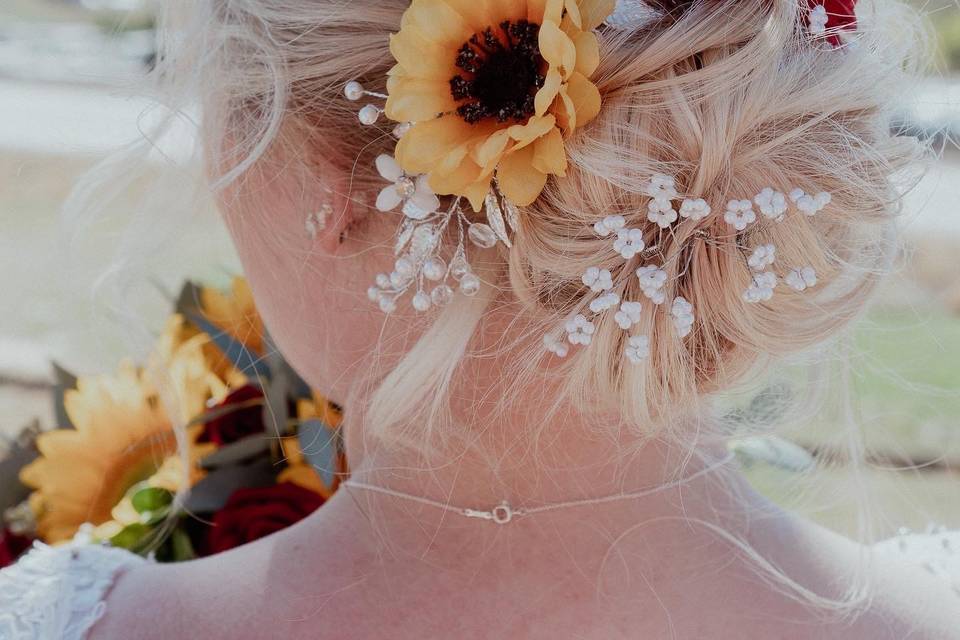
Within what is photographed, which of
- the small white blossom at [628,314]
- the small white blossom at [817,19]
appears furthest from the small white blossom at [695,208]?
the small white blossom at [817,19]

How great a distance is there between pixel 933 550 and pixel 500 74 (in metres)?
0.97

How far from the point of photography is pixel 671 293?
38.4 inches

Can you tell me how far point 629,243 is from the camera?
36.7 inches

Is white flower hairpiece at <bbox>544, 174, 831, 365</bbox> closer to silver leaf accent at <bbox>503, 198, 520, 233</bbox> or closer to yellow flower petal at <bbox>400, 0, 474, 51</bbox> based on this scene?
silver leaf accent at <bbox>503, 198, 520, 233</bbox>

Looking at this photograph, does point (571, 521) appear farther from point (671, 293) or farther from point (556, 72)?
point (556, 72)

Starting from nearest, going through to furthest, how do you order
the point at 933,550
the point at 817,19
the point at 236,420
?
the point at 817,19
the point at 933,550
the point at 236,420

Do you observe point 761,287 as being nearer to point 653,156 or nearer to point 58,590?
point 653,156

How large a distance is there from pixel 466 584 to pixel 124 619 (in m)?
0.42

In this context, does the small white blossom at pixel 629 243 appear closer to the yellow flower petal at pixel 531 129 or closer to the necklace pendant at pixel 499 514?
the yellow flower petal at pixel 531 129

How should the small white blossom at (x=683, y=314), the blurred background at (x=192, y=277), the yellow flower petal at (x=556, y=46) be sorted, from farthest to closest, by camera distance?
the blurred background at (x=192, y=277) < the small white blossom at (x=683, y=314) < the yellow flower petal at (x=556, y=46)

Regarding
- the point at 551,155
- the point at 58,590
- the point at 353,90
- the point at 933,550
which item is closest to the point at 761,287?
the point at 551,155

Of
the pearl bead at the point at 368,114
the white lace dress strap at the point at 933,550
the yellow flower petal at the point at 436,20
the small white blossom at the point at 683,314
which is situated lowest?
the white lace dress strap at the point at 933,550

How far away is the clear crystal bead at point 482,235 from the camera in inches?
38.9

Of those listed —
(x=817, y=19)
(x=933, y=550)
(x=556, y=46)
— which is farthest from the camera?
(x=933, y=550)
